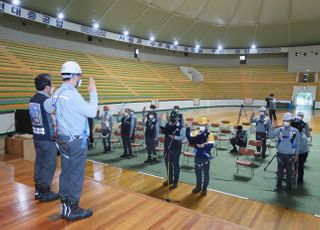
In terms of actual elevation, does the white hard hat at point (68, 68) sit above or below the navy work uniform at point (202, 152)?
above

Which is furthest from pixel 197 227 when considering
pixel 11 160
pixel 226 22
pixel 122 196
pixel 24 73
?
pixel 226 22

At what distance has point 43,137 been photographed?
4.01 metres

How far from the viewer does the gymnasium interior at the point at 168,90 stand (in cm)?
455

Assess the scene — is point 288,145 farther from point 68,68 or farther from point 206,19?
point 206,19

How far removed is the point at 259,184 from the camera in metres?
7.12

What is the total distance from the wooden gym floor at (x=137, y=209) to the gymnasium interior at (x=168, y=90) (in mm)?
23

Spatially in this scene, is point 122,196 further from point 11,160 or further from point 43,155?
point 11,160

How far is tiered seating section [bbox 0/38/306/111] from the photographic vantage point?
16.8m

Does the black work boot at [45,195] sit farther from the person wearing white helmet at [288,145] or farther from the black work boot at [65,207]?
the person wearing white helmet at [288,145]

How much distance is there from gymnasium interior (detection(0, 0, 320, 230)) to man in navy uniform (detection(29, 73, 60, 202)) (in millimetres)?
328

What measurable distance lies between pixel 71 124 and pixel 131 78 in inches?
928

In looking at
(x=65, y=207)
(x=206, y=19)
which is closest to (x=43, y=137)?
(x=65, y=207)

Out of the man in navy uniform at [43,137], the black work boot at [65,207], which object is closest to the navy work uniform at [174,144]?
the man in navy uniform at [43,137]

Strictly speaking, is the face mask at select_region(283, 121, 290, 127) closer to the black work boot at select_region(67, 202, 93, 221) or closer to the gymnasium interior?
the gymnasium interior
